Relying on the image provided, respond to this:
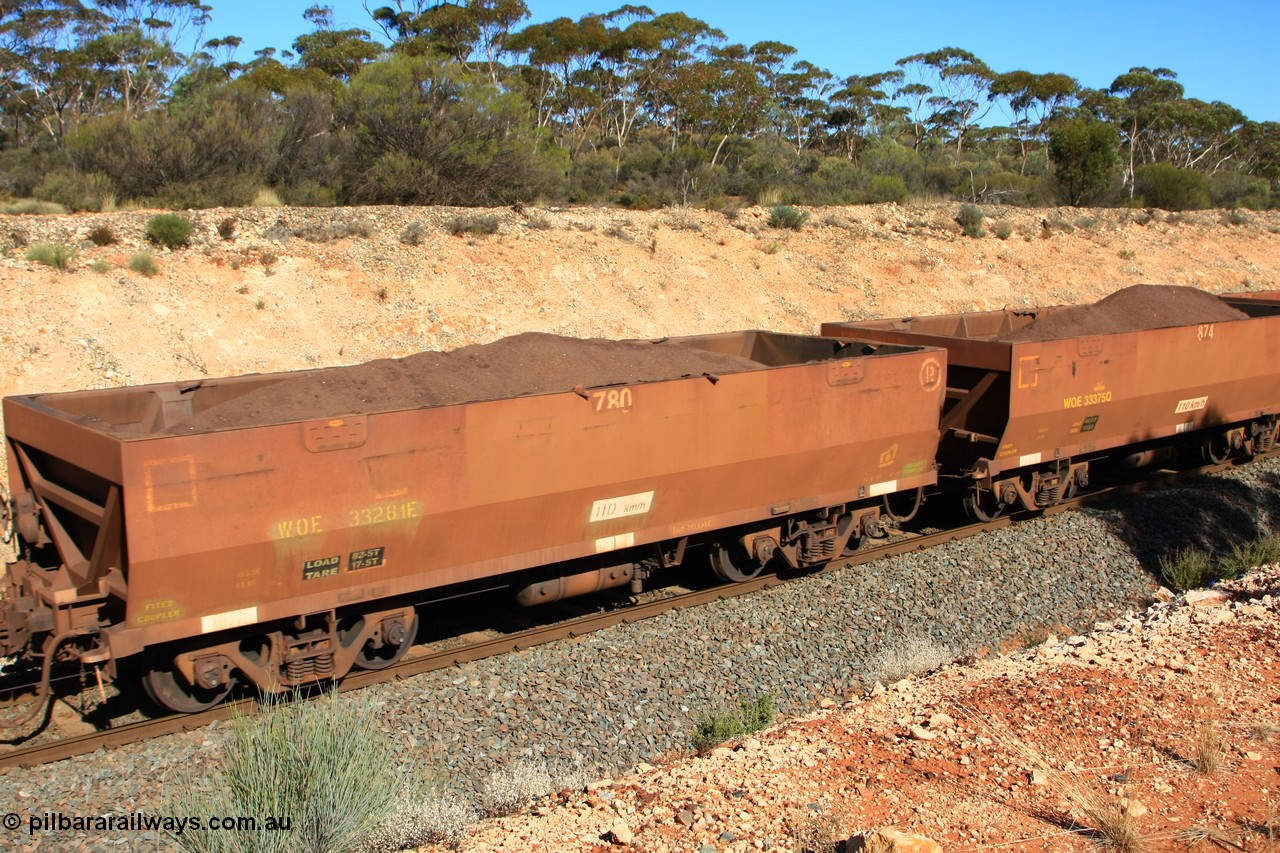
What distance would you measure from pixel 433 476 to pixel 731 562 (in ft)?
12.9

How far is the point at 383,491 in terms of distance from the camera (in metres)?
7.56

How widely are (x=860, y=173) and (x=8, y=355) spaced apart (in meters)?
30.8

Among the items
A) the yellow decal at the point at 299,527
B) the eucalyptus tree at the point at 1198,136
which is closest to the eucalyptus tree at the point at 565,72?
the eucalyptus tree at the point at 1198,136

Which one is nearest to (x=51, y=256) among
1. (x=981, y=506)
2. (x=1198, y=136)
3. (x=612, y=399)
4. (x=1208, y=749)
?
(x=612, y=399)

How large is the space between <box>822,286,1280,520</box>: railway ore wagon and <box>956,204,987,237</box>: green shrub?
665 inches

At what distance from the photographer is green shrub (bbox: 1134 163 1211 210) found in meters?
42.0

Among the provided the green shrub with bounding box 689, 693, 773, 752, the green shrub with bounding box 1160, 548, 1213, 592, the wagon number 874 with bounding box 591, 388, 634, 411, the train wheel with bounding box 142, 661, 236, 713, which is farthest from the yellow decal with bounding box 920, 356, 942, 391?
the train wheel with bounding box 142, 661, 236, 713

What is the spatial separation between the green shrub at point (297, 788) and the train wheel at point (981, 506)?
8.37 metres

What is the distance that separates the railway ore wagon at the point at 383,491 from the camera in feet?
22.5

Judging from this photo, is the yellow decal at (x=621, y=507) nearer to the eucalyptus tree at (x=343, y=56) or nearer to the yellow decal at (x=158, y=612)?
the yellow decal at (x=158, y=612)

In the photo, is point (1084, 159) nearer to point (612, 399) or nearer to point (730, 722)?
point (612, 399)

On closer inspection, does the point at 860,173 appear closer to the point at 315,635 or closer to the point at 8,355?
the point at 8,355

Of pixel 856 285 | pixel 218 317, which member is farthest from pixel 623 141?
pixel 218 317

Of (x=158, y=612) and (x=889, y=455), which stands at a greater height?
(x=889, y=455)
